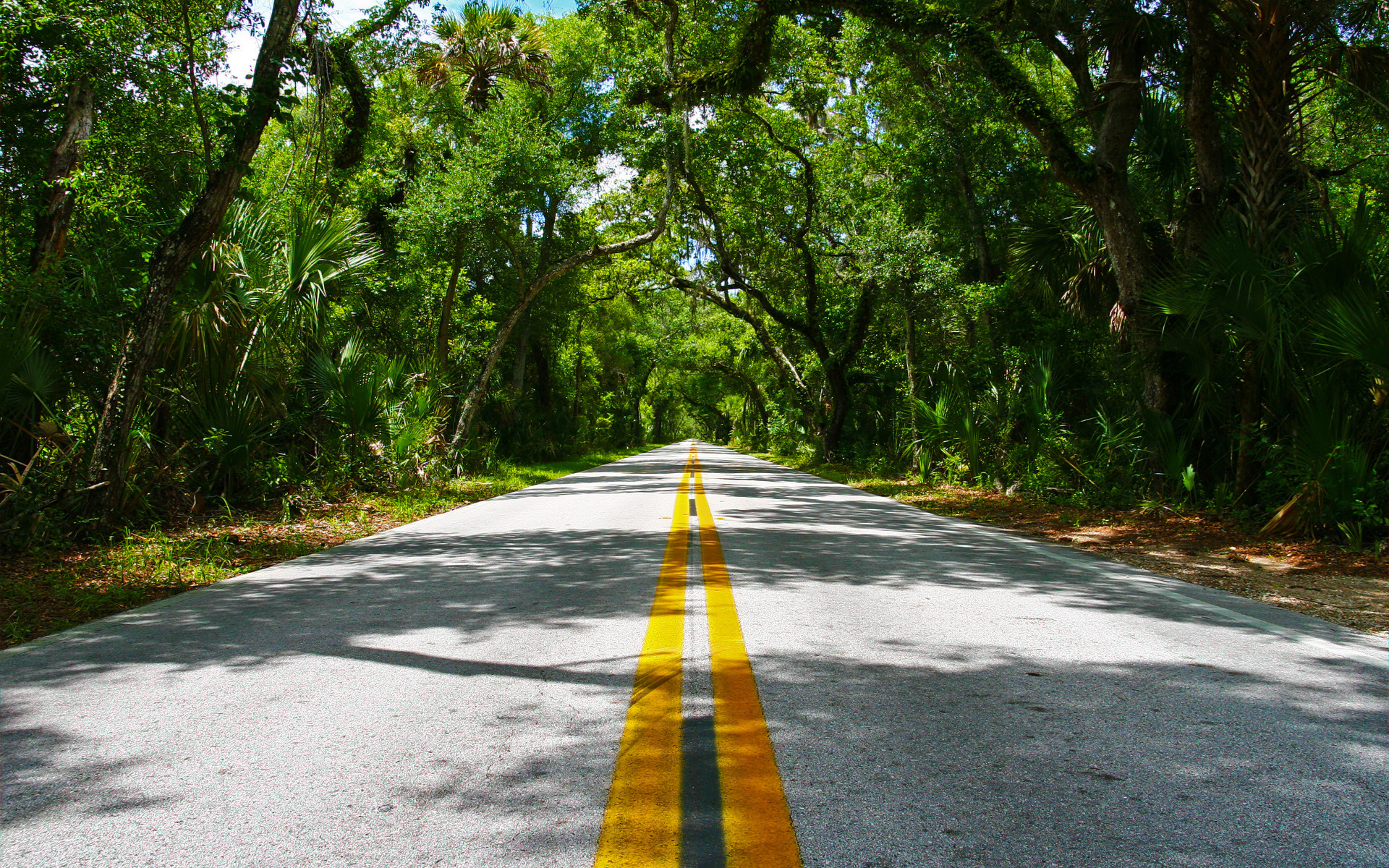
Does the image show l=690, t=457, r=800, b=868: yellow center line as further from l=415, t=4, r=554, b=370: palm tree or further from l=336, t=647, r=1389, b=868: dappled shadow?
l=415, t=4, r=554, b=370: palm tree

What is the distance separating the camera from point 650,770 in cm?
274

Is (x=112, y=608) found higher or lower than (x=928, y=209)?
lower

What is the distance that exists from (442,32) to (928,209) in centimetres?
1245

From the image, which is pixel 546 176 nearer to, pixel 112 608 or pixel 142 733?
pixel 112 608

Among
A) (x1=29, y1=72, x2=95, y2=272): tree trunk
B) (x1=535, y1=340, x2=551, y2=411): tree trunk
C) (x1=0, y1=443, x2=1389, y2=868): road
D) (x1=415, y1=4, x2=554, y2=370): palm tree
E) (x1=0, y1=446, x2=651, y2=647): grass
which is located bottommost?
(x1=0, y1=446, x2=651, y2=647): grass

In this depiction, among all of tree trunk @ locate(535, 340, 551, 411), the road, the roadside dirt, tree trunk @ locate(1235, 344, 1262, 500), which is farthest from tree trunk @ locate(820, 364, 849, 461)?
the road

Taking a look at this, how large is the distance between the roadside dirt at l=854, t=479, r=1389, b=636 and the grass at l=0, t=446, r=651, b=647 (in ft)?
25.0

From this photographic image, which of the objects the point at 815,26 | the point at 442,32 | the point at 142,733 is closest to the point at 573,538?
the point at 142,733

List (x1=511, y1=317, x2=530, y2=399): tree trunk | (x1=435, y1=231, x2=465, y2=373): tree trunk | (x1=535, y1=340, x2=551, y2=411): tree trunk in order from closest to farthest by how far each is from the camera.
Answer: (x1=435, y1=231, x2=465, y2=373): tree trunk < (x1=511, y1=317, x2=530, y2=399): tree trunk < (x1=535, y1=340, x2=551, y2=411): tree trunk

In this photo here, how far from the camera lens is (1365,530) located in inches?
301

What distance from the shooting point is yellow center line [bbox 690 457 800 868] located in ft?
7.32

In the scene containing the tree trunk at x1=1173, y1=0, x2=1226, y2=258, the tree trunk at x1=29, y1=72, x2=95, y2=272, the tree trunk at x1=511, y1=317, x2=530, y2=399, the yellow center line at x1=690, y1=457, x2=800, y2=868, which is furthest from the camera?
the tree trunk at x1=511, y1=317, x2=530, y2=399

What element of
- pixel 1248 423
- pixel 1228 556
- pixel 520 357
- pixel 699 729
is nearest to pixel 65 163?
pixel 699 729

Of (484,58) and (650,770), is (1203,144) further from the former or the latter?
(484,58)
